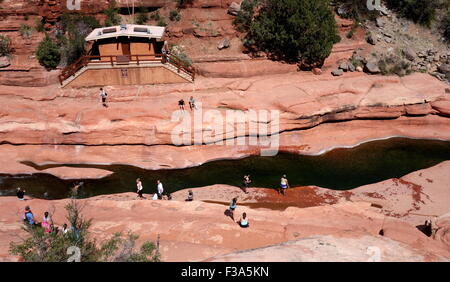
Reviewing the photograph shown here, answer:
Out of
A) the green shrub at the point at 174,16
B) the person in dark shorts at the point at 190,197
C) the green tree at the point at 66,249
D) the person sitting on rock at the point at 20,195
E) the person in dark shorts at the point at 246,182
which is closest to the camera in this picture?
the green tree at the point at 66,249

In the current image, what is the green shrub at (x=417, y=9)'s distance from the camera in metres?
35.5

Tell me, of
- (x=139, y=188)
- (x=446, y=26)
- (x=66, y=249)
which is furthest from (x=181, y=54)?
(x=446, y=26)

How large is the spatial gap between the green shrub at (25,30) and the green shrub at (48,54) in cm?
305

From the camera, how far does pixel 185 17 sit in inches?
1372

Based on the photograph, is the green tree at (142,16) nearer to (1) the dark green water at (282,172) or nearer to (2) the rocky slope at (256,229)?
(1) the dark green water at (282,172)

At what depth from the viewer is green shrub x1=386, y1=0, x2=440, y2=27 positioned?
35500 mm

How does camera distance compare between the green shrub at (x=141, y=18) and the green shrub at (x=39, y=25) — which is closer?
the green shrub at (x=39, y=25)

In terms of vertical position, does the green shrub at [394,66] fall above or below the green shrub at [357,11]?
below

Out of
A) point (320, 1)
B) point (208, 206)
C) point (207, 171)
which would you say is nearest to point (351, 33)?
point (320, 1)

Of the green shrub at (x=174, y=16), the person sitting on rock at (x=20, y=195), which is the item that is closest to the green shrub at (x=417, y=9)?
the green shrub at (x=174, y=16)

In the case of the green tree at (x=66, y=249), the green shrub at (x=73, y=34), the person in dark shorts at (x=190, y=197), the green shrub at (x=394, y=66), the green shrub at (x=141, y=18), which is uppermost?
the green shrub at (x=141, y=18)

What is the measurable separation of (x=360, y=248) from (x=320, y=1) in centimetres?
2282

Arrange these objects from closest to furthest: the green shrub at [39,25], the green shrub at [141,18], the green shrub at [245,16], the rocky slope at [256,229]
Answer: the rocky slope at [256,229] → the green shrub at [39,25] → the green shrub at [245,16] → the green shrub at [141,18]

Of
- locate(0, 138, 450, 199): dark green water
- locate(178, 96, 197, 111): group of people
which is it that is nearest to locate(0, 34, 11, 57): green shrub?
locate(0, 138, 450, 199): dark green water
